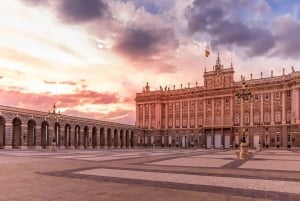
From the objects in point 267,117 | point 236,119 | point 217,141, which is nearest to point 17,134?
point 217,141

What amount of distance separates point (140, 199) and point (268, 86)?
86.7 m

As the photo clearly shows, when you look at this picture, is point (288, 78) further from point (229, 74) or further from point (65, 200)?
point (65, 200)

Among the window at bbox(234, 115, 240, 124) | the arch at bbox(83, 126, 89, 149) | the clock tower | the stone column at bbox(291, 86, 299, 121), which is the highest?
the clock tower

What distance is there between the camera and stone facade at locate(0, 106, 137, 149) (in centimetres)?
5631

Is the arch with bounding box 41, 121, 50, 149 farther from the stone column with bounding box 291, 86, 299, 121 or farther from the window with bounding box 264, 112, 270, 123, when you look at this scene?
the stone column with bounding box 291, 86, 299, 121

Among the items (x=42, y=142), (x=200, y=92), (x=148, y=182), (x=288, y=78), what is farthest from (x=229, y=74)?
(x=148, y=182)

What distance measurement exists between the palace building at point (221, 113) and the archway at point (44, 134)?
A: 4499 cm

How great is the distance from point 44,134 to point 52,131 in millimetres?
4667

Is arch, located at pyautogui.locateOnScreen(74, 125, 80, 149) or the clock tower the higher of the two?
the clock tower

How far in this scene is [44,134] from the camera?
68.7m

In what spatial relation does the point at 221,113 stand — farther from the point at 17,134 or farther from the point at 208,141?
the point at 17,134

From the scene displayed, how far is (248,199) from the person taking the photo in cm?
988

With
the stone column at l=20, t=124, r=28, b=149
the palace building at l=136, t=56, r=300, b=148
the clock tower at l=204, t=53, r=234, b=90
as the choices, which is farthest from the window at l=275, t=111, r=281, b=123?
the stone column at l=20, t=124, r=28, b=149

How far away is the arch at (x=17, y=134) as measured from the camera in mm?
58812
